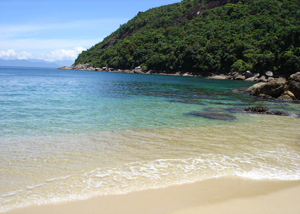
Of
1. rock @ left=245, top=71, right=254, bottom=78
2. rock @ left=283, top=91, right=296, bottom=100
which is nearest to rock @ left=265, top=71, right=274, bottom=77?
rock @ left=245, top=71, right=254, bottom=78

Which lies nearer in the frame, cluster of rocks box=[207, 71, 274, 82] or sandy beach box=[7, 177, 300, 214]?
sandy beach box=[7, 177, 300, 214]

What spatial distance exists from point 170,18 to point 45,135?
153m

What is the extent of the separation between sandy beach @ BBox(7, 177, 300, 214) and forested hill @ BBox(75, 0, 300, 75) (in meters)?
64.5

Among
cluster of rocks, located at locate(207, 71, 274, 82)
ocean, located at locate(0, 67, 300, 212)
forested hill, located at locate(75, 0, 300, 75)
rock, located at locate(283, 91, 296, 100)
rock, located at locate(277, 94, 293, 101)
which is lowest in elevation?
ocean, located at locate(0, 67, 300, 212)

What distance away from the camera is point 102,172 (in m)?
5.64

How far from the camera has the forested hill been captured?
66312mm

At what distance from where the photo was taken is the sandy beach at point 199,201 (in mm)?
4098

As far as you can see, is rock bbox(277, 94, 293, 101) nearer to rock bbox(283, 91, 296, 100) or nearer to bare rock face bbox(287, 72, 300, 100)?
rock bbox(283, 91, 296, 100)

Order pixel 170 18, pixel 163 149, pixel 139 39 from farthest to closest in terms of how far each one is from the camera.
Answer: pixel 170 18, pixel 139 39, pixel 163 149

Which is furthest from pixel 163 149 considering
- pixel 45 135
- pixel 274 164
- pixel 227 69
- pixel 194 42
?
pixel 194 42

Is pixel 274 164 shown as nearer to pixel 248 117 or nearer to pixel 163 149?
pixel 163 149

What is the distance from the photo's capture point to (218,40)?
91062 millimetres

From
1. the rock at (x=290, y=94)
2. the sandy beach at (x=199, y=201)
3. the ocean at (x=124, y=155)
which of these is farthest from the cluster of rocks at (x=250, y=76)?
the sandy beach at (x=199, y=201)

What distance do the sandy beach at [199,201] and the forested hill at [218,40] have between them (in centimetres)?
6445
